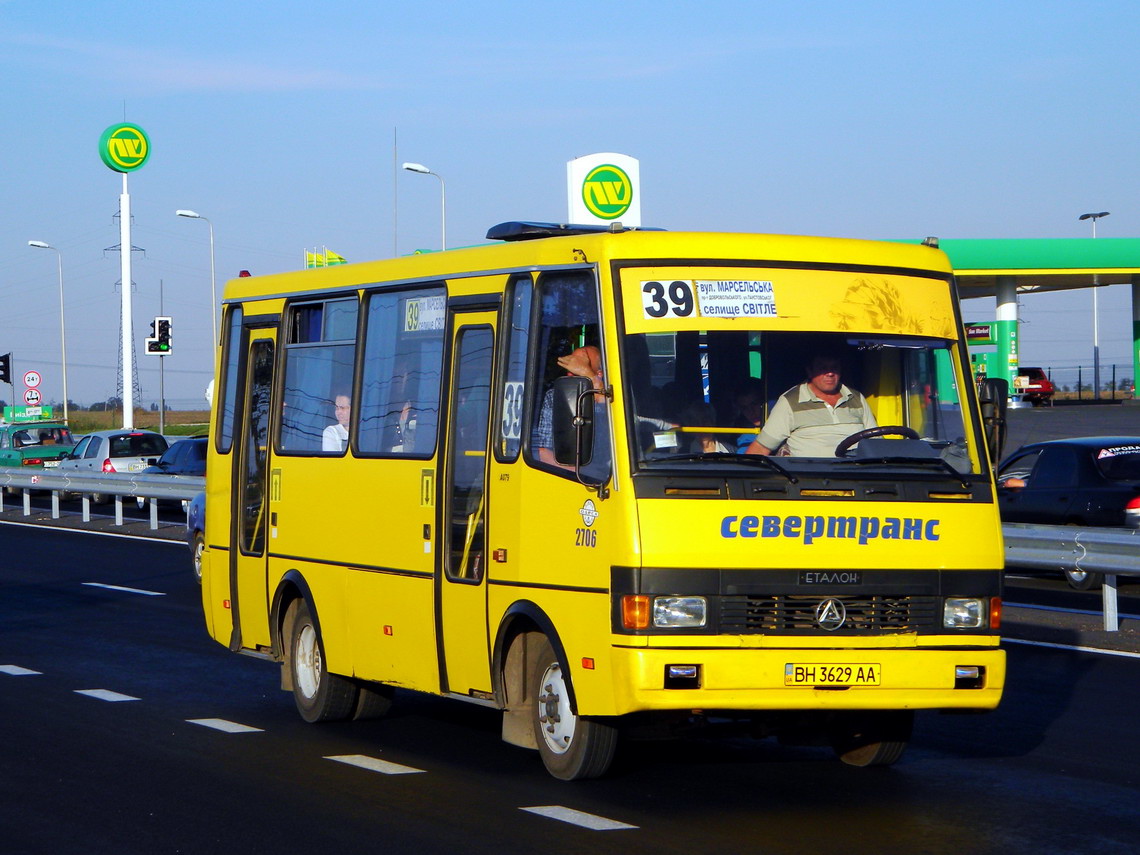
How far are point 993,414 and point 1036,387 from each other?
57.5 meters

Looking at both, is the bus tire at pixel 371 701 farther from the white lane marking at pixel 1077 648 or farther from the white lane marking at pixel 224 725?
the white lane marking at pixel 1077 648

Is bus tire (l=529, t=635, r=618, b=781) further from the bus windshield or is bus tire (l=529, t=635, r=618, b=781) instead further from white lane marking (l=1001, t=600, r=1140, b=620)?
white lane marking (l=1001, t=600, r=1140, b=620)

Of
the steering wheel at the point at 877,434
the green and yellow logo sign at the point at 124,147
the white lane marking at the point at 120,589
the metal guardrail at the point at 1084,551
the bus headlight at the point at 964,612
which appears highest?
the green and yellow logo sign at the point at 124,147

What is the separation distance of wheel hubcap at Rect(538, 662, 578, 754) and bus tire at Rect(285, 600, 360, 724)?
2.51 metres

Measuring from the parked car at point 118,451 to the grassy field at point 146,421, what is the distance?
74.0 ft

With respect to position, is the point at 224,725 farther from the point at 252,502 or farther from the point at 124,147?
the point at 124,147

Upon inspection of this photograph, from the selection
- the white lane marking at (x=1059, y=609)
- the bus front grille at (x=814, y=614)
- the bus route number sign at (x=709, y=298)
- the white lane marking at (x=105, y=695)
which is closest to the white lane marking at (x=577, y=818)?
the bus front grille at (x=814, y=614)

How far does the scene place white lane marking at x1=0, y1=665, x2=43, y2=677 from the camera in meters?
13.1

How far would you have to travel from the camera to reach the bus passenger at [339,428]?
10.7 meters

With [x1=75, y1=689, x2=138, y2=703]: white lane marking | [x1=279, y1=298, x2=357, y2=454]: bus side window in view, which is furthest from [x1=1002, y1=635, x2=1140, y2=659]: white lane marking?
[x1=75, y1=689, x2=138, y2=703]: white lane marking

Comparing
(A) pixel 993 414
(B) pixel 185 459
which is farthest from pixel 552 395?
(B) pixel 185 459

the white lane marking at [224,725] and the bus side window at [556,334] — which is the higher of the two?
the bus side window at [556,334]

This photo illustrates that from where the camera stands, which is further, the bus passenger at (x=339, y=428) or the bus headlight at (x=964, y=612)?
the bus passenger at (x=339, y=428)

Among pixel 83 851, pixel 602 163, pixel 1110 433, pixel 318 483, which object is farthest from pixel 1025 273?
pixel 83 851
